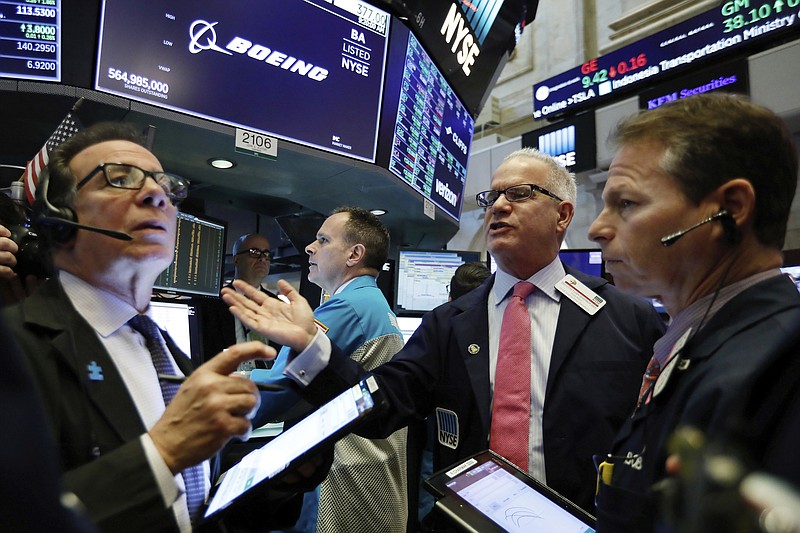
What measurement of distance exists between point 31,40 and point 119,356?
4.90ft

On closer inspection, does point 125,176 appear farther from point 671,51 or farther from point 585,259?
point 671,51

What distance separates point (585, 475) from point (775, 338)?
30.5 inches

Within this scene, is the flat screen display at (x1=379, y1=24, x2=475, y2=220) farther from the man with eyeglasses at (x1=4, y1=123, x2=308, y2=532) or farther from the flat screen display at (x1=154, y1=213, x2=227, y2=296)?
the man with eyeglasses at (x1=4, y1=123, x2=308, y2=532)

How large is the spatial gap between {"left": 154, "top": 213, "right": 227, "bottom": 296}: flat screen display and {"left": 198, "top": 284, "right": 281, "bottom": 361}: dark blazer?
8cm

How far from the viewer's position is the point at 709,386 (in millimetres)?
797

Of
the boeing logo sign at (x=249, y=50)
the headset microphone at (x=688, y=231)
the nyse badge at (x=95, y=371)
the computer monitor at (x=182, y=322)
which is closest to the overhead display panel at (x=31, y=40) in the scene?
the boeing logo sign at (x=249, y=50)

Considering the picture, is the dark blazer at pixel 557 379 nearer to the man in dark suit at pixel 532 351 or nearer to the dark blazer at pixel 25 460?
the man in dark suit at pixel 532 351

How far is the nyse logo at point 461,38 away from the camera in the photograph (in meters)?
3.35

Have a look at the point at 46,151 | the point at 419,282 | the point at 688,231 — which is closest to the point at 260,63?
the point at 46,151

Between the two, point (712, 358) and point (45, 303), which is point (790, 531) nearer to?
point (712, 358)

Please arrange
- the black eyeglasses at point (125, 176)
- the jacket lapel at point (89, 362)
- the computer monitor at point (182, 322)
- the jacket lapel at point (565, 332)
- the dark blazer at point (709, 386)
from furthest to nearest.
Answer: the computer monitor at point (182, 322), the jacket lapel at point (565, 332), the black eyeglasses at point (125, 176), the jacket lapel at point (89, 362), the dark blazer at point (709, 386)

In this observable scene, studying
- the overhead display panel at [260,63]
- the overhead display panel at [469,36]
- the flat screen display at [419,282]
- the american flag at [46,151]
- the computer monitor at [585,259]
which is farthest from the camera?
the flat screen display at [419,282]

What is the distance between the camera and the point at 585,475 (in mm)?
1419

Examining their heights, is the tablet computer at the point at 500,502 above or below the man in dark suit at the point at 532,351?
below
